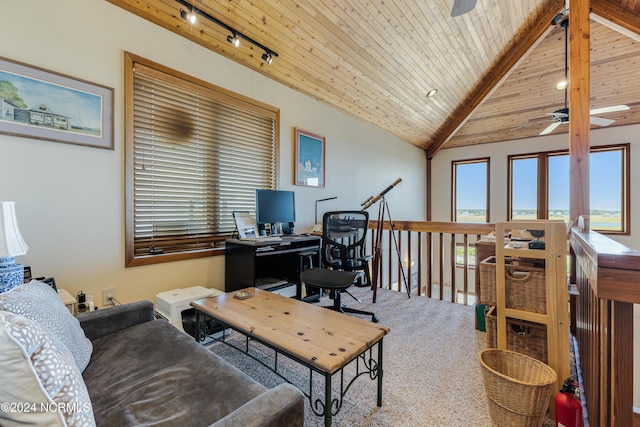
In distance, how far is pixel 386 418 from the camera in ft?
4.85

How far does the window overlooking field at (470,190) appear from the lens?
6.48 metres

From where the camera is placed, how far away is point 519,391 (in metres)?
1.27

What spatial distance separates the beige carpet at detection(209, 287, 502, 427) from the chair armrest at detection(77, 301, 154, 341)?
70 cm

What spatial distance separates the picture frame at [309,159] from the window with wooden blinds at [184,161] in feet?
1.65

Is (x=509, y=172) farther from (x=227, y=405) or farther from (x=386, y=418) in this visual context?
(x=227, y=405)

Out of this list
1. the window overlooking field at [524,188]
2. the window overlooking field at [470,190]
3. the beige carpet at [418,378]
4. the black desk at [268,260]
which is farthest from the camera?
the window overlooking field at [470,190]

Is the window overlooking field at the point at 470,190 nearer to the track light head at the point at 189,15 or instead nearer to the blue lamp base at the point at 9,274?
the track light head at the point at 189,15

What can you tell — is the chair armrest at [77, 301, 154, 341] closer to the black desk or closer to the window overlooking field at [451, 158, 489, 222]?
the black desk

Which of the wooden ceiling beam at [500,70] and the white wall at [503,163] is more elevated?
the wooden ceiling beam at [500,70]

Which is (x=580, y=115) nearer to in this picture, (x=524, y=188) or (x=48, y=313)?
(x=48, y=313)

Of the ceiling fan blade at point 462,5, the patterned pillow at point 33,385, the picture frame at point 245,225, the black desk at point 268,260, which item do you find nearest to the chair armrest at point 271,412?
the patterned pillow at point 33,385

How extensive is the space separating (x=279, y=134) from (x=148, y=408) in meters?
2.96

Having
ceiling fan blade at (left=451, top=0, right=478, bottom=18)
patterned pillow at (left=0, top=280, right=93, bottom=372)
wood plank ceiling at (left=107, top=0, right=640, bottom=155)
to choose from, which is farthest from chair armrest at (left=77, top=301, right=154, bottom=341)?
ceiling fan blade at (left=451, top=0, right=478, bottom=18)

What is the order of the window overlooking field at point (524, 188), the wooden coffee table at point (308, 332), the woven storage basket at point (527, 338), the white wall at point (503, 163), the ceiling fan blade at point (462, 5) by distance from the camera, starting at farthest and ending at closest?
the window overlooking field at point (524, 188)
the white wall at point (503, 163)
the ceiling fan blade at point (462, 5)
the woven storage basket at point (527, 338)
the wooden coffee table at point (308, 332)
